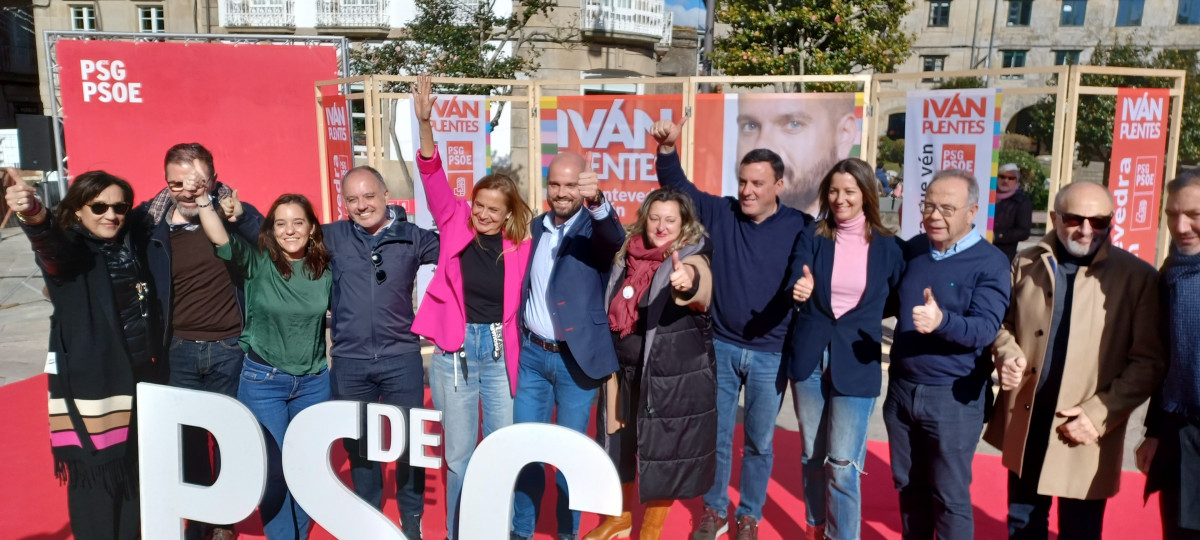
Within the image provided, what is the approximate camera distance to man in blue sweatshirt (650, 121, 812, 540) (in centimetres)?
349

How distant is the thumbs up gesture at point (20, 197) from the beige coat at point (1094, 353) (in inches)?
133

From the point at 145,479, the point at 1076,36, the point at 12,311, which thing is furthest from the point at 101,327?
the point at 1076,36

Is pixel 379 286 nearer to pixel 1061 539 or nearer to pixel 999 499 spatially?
pixel 1061 539

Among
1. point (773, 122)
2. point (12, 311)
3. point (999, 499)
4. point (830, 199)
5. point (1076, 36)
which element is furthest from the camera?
point (1076, 36)

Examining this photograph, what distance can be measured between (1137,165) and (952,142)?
5.07 feet

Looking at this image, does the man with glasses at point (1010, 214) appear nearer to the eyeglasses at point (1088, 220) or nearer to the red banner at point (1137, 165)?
the red banner at point (1137, 165)

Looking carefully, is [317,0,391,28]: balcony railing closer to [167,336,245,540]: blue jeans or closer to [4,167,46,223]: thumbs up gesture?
[167,336,245,540]: blue jeans

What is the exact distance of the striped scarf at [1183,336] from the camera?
8.35 ft

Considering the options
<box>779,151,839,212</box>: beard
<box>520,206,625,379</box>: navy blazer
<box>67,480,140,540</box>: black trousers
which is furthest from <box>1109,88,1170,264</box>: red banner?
<box>67,480,140,540</box>: black trousers

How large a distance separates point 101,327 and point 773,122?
16.4 ft

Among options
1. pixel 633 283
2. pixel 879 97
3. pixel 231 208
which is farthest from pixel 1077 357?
pixel 879 97

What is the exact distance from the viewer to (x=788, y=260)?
138 inches

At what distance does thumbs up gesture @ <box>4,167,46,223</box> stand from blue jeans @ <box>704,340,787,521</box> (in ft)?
8.52

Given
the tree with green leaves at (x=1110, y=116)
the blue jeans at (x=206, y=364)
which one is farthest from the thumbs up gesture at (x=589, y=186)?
the tree with green leaves at (x=1110, y=116)
